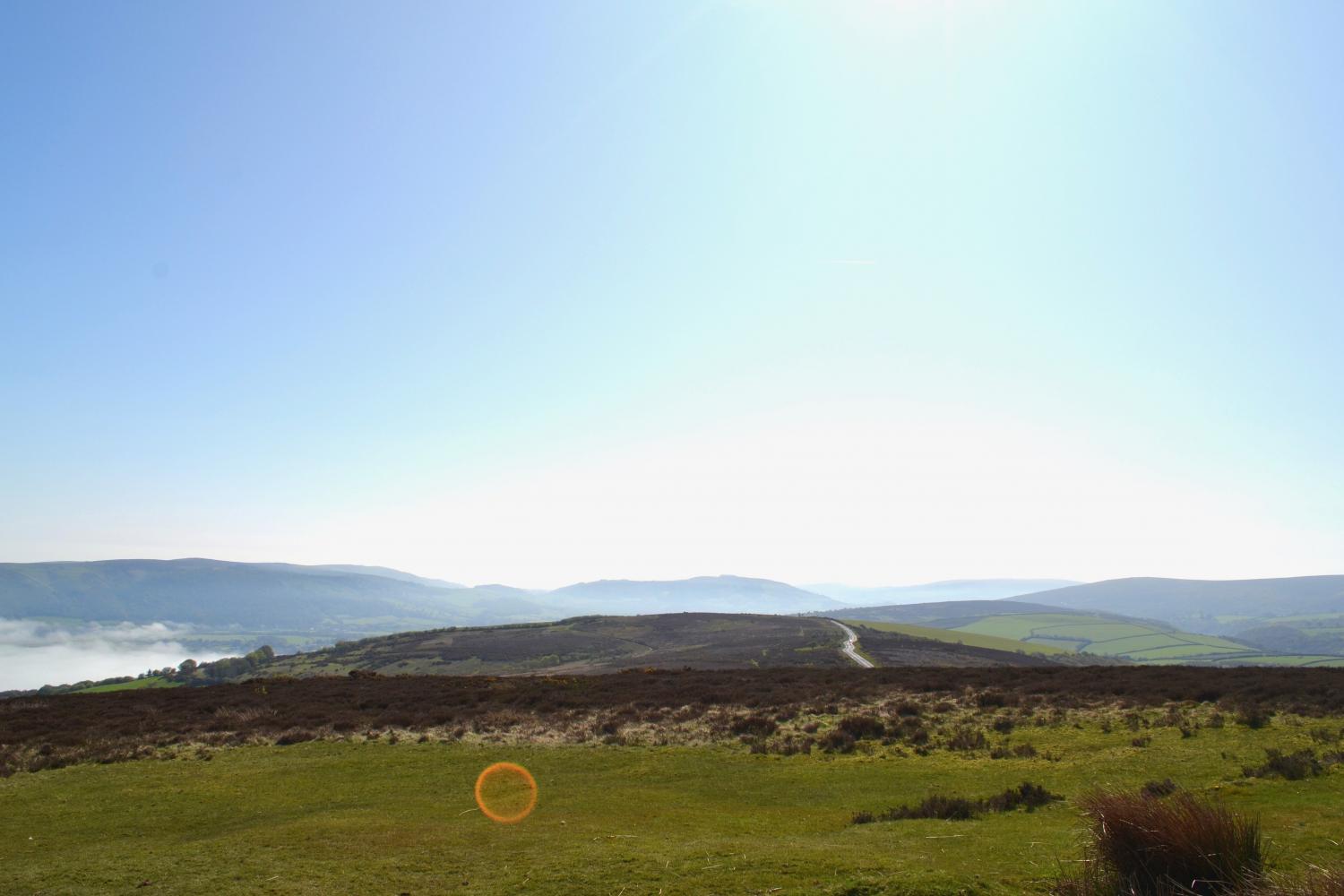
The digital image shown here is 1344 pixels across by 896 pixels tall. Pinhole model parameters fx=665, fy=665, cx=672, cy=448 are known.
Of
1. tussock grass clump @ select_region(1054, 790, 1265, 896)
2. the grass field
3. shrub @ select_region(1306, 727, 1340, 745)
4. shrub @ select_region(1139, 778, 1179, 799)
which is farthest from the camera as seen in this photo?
shrub @ select_region(1306, 727, 1340, 745)

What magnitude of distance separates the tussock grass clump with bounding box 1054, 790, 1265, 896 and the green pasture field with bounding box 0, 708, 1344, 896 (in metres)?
0.84

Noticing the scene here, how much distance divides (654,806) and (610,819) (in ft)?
5.22

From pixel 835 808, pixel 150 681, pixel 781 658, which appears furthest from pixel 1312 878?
pixel 150 681

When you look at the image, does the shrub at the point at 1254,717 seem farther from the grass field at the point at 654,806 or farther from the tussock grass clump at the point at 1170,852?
the tussock grass clump at the point at 1170,852

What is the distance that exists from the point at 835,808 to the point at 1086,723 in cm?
1233

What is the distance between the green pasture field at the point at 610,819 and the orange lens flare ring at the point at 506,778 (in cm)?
36

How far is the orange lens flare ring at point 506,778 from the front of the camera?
1391 centimetres

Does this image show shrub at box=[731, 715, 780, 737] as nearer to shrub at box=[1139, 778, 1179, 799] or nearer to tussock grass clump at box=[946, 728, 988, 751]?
tussock grass clump at box=[946, 728, 988, 751]

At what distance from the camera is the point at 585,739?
23.2m

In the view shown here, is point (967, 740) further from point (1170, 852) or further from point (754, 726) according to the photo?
point (1170, 852)

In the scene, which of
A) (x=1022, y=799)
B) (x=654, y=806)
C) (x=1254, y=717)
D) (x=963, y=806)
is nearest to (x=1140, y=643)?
(x=1254, y=717)

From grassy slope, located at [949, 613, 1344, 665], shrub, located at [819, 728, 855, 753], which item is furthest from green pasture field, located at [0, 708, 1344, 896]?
grassy slope, located at [949, 613, 1344, 665]

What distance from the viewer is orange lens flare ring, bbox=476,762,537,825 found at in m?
13.9

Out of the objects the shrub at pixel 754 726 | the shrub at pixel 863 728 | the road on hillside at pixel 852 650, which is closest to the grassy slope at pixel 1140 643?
the road on hillside at pixel 852 650
